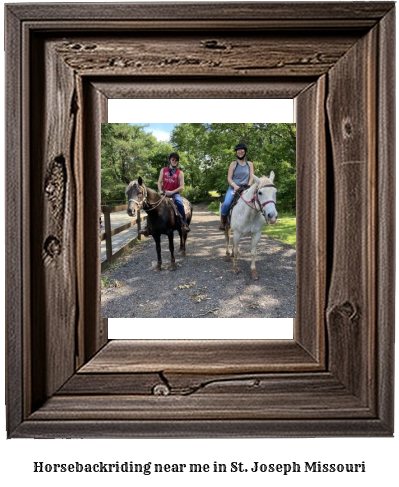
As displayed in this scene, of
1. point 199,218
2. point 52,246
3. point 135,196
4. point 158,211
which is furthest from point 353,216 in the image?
point 52,246

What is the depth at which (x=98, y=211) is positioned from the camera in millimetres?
1528

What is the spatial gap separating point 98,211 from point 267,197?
2.87ft

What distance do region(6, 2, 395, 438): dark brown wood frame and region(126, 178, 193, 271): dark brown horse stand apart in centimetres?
20

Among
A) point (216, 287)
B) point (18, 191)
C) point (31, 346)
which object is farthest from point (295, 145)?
point (31, 346)

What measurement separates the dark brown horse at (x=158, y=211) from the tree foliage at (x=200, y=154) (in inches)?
1.9

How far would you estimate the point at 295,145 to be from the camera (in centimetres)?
154

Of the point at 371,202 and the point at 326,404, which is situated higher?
the point at 371,202

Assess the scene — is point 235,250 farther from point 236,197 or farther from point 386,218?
point 386,218

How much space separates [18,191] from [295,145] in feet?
4.42

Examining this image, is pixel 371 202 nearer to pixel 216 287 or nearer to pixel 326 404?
pixel 216 287

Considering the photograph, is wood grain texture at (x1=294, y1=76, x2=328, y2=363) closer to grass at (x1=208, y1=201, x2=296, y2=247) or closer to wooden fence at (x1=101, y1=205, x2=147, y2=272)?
grass at (x1=208, y1=201, x2=296, y2=247)

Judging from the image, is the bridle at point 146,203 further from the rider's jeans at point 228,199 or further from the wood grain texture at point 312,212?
the wood grain texture at point 312,212

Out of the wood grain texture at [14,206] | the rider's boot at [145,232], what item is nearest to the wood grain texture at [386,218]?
the rider's boot at [145,232]

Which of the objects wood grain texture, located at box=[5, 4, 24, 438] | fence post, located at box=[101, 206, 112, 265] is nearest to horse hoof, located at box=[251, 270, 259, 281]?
fence post, located at box=[101, 206, 112, 265]
